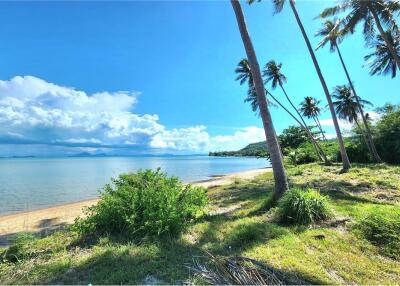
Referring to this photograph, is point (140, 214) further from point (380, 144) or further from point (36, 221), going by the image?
point (380, 144)

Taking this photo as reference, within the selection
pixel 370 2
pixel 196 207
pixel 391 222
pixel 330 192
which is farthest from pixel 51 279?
pixel 370 2

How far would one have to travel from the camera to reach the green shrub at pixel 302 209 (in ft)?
20.2

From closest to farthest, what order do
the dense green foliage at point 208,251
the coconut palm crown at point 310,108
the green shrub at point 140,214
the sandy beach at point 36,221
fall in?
the dense green foliage at point 208,251 → the green shrub at point 140,214 → the sandy beach at point 36,221 → the coconut palm crown at point 310,108

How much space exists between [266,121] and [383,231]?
3.86 m

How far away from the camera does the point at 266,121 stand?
7.78 m

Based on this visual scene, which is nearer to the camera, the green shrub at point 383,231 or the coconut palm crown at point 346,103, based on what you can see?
the green shrub at point 383,231

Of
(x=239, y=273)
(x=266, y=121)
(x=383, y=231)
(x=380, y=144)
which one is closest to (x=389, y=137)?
(x=380, y=144)

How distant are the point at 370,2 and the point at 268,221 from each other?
1488 cm

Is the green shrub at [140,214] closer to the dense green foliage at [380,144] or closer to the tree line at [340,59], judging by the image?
the tree line at [340,59]

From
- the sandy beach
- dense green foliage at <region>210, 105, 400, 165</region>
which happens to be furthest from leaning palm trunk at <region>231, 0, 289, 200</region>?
dense green foliage at <region>210, 105, 400, 165</region>

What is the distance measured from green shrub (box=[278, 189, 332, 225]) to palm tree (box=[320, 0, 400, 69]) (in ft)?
39.4

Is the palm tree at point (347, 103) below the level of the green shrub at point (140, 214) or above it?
above

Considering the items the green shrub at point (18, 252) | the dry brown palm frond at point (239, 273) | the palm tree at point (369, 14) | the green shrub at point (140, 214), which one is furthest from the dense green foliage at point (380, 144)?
the green shrub at point (18, 252)

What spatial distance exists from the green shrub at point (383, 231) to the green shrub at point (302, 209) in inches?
32.2
